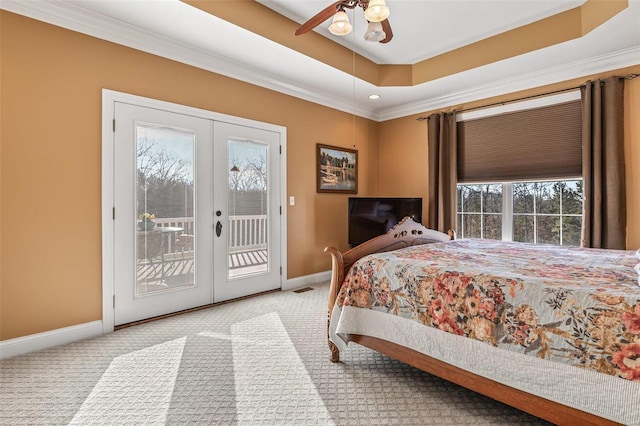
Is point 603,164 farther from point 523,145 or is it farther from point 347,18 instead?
point 347,18

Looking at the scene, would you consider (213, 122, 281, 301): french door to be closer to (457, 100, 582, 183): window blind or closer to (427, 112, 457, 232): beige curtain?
(427, 112, 457, 232): beige curtain

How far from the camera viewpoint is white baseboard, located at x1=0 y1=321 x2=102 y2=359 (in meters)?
2.35

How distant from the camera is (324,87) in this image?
4309 mm

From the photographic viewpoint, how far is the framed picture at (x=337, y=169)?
4605 mm

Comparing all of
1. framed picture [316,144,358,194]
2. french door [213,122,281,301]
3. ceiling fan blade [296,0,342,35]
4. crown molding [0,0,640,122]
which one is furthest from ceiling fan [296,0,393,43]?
framed picture [316,144,358,194]

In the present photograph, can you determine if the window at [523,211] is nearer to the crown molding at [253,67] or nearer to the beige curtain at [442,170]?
the beige curtain at [442,170]

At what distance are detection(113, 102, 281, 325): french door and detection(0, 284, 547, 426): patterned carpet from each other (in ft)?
1.73

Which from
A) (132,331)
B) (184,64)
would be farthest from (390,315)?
(184,64)

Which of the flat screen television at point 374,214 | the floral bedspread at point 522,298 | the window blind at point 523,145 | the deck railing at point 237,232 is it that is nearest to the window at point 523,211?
the window blind at point 523,145

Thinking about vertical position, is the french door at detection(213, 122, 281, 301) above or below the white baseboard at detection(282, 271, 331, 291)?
above

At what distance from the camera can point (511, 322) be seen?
154 cm

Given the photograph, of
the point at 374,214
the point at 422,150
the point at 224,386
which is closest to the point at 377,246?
the point at 224,386

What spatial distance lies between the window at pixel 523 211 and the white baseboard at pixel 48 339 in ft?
14.3

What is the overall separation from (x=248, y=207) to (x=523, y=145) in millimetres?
3428
